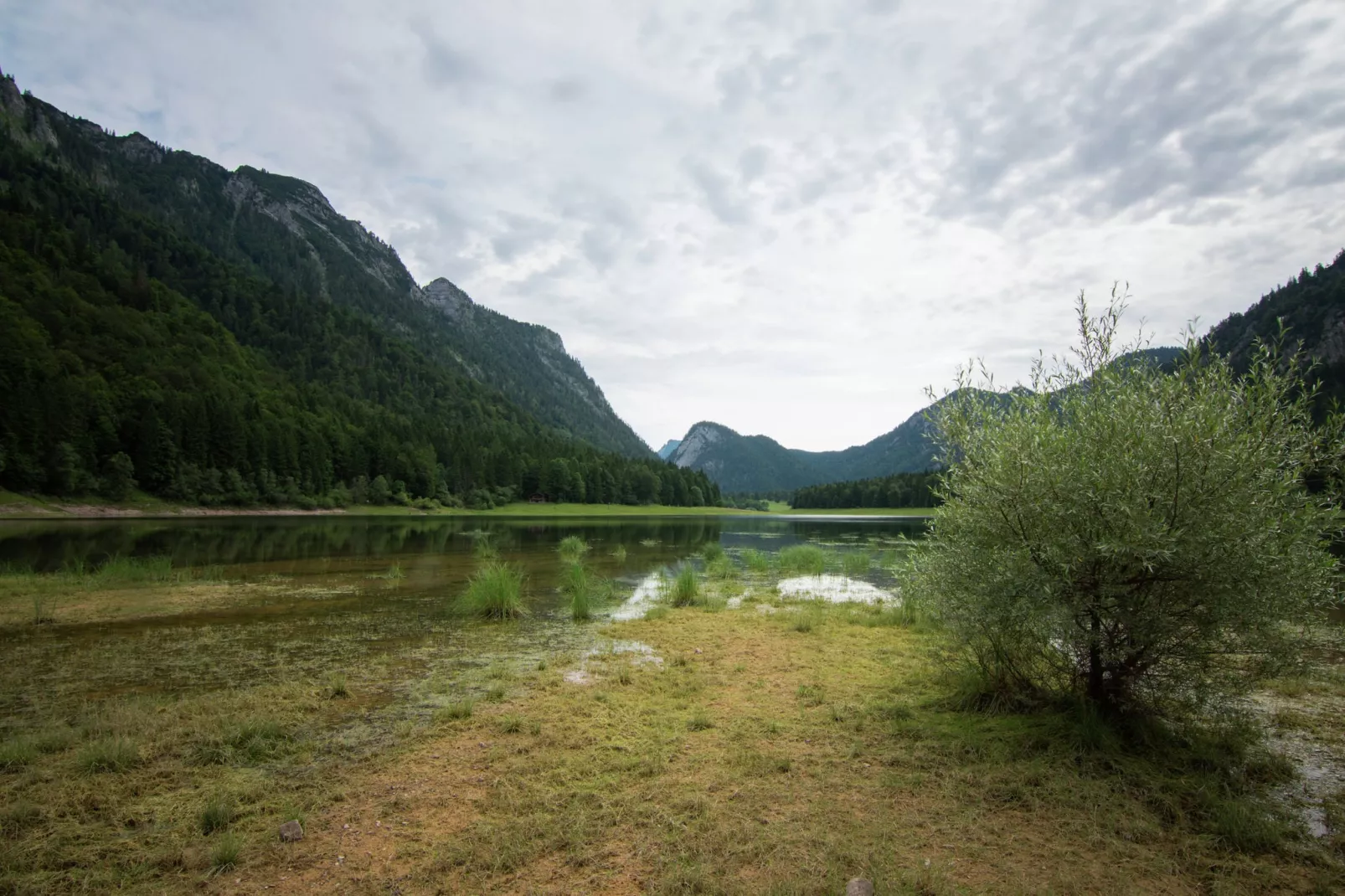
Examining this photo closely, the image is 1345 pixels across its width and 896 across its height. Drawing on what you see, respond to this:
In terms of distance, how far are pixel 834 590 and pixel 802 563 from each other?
8135 millimetres

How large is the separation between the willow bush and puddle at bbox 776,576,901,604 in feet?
44.3

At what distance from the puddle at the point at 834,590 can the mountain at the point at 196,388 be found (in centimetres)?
7791

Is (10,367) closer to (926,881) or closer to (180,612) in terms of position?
(180,612)

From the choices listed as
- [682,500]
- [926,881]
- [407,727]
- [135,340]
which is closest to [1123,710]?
[926,881]

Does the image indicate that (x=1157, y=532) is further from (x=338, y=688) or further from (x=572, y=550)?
(x=572, y=550)

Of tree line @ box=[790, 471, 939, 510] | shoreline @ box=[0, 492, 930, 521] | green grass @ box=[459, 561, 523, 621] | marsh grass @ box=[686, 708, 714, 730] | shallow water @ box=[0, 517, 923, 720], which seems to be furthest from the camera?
tree line @ box=[790, 471, 939, 510]

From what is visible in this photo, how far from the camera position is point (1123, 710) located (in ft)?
26.3

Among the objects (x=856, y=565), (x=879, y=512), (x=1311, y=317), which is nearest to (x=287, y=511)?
(x=856, y=565)

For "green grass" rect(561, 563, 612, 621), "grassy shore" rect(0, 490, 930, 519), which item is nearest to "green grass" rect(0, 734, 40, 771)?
"green grass" rect(561, 563, 612, 621)

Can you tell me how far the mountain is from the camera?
2758 inches

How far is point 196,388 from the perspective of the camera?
9681 centimetres

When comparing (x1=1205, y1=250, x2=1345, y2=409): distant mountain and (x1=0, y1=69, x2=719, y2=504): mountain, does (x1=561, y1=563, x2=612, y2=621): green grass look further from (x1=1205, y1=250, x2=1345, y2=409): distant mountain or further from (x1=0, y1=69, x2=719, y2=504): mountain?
(x1=1205, y1=250, x2=1345, y2=409): distant mountain

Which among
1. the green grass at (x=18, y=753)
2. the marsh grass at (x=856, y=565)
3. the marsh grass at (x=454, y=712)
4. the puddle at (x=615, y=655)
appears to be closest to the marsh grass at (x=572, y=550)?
the marsh grass at (x=856, y=565)

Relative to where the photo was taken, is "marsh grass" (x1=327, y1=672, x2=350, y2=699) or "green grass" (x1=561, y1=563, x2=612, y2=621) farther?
"green grass" (x1=561, y1=563, x2=612, y2=621)
